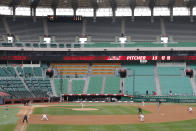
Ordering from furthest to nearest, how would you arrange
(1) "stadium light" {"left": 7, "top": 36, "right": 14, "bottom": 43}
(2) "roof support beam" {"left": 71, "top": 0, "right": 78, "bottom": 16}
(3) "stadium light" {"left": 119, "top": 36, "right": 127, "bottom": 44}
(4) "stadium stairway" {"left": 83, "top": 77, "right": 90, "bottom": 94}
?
(3) "stadium light" {"left": 119, "top": 36, "right": 127, "bottom": 44}, (1) "stadium light" {"left": 7, "top": 36, "right": 14, "bottom": 43}, (2) "roof support beam" {"left": 71, "top": 0, "right": 78, "bottom": 16}, (4) "stadium stairway" {"left": 83, "top": 77, "right": 90, "bottom": 94}

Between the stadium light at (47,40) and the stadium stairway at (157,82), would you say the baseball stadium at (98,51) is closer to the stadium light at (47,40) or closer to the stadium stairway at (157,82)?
the stadium stairway at (157,82)

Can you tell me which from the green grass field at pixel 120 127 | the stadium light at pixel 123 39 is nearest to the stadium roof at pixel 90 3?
the stadium light at pixel 123 39

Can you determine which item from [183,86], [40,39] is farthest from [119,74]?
[40,39]

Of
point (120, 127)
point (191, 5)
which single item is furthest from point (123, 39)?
point (120, 127)

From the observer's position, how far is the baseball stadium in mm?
76062

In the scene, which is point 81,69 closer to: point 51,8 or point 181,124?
point 51,8

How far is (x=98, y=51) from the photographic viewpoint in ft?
282

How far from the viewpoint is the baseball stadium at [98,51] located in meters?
76.1

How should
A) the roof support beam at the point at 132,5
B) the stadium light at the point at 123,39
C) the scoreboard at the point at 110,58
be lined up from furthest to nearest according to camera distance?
the stadium light at the point at 123,39 → the roof support beam at the point at 132,5 → the scoreboard at the point at 110,58

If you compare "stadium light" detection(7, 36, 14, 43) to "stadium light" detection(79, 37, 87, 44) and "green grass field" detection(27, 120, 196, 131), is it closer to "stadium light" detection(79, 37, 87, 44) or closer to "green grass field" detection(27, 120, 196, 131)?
"stadium light" detection(79, 37, 87, 44)

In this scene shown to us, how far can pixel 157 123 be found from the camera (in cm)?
3619

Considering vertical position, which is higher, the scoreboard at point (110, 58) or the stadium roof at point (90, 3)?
the stadium roof at point (90, 3)

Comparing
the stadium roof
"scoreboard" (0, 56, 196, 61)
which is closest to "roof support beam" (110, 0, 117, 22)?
the stadium roof

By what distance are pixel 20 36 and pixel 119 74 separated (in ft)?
98.8
